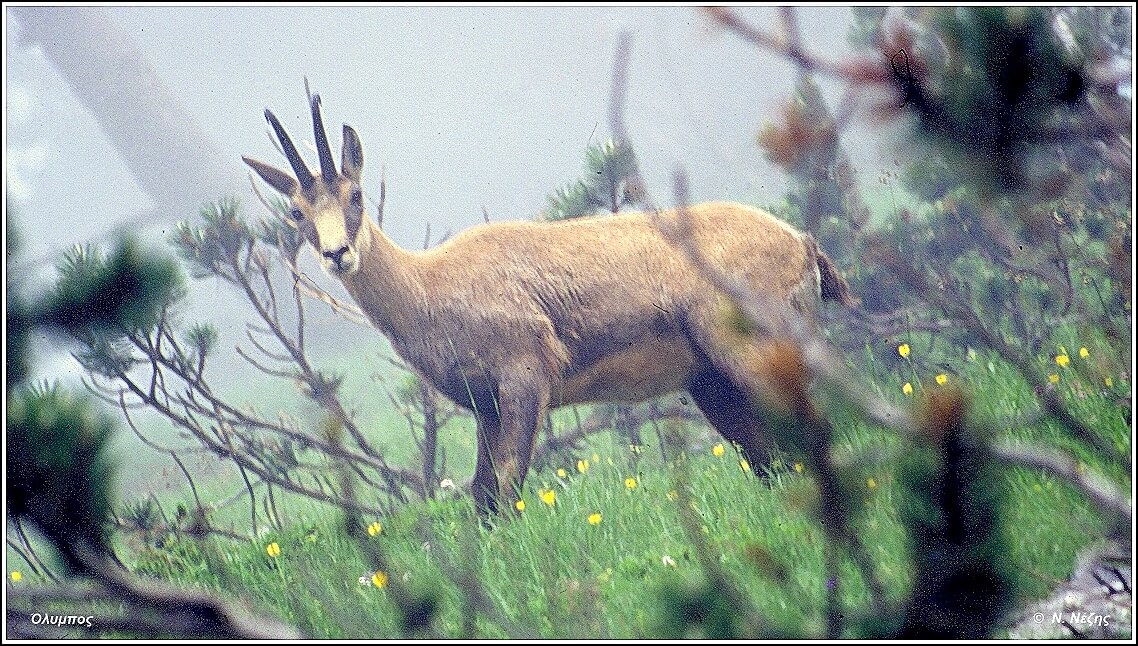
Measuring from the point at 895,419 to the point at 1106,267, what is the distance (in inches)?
75.9

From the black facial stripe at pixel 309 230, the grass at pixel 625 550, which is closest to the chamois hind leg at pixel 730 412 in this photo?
the grass at pixel 625 550

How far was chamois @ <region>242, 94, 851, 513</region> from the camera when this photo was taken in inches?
207

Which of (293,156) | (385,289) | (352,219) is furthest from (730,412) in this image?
(293,156)

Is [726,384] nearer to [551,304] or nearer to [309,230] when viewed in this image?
Result: [551,304]

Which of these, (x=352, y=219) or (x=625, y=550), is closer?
(x=625, y=550)

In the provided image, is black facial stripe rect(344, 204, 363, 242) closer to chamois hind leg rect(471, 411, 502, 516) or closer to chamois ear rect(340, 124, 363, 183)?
chamois ear rect(340, 124, 363, 183)

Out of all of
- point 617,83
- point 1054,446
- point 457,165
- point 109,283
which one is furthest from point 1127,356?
point 457,165

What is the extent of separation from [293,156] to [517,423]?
6.06 feet

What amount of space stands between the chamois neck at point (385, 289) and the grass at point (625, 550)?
1037 millimetres

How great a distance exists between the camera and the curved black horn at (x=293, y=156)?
5020 millimetres

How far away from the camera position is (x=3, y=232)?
2771 mm

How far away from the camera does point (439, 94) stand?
56094 mm

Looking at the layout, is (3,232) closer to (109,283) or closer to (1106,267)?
(109,283)

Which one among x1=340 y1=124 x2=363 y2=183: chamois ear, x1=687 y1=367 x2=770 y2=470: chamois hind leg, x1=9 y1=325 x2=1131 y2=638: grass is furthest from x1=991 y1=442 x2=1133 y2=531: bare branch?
x1=340 y1=124 x2=363 y2=183: chamois ear
